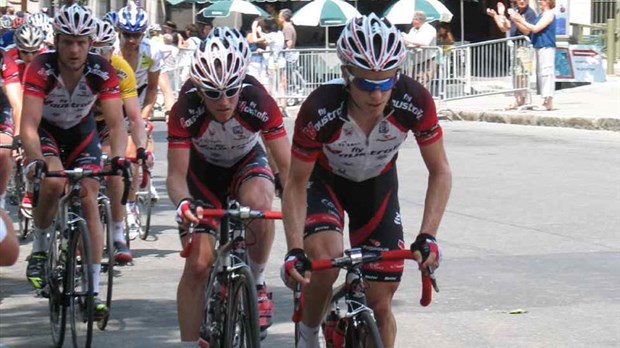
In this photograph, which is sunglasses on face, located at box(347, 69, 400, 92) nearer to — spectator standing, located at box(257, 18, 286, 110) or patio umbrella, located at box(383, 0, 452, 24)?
spectator standing, located at box(257, 18, 286, 110)

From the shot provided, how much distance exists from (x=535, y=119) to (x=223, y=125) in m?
16.5

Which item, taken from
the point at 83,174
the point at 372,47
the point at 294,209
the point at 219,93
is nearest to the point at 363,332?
the point at 294,209

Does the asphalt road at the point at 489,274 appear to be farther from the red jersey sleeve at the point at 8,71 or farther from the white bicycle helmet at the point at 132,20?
the white bicycle helmet at the point at 132,20

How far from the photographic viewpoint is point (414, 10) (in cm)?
3186

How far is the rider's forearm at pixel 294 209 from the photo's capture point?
19.3 ft

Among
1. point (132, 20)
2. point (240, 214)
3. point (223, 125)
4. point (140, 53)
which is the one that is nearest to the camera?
point (240, 214)

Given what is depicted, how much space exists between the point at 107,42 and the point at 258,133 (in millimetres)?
3149

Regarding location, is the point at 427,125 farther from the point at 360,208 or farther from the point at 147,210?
the point at 147,210

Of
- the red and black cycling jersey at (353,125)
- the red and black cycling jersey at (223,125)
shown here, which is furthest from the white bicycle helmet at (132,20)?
the red and black cycling jersey at (353,125)

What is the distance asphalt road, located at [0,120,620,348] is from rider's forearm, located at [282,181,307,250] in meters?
2.26

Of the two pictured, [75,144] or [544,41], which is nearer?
[75,144]

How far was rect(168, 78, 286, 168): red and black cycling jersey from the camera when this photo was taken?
6.99m

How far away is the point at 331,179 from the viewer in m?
6.38

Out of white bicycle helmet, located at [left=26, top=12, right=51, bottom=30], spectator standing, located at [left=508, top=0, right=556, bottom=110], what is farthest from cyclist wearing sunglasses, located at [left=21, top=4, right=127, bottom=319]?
spectator standing, located at [left=508, top=0, right=556, bottom=110]
